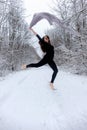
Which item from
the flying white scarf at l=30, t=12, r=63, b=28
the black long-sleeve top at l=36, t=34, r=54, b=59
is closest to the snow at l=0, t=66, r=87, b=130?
the black long-sleeve top at l=36, t=34, r=54, b=59

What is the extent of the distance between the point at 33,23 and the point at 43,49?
2298 mm

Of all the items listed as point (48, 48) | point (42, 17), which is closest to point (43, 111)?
point (42, 17)

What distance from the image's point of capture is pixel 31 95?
8.12 meters

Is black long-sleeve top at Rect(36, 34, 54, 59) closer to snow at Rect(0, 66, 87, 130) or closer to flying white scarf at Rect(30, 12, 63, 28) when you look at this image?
snow at Rect(0, 66, 87, 130)

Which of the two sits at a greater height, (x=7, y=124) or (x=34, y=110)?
(x=7, y=124)

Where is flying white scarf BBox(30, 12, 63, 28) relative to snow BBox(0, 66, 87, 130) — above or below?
above

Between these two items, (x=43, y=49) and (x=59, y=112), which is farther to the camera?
(x=43, y=49)

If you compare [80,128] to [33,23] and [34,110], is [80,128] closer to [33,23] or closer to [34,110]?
[34,110]

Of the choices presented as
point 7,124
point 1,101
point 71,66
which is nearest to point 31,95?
point 1,101

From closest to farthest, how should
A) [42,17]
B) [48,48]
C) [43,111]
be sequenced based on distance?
[42,17]
[43,111]
[48,48]

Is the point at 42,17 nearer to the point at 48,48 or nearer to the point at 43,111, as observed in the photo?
the point at 43,111

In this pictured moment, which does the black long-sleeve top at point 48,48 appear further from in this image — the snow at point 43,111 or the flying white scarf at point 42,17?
the flying white scarf at point 42,17

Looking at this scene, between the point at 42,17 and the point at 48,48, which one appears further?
the point at 48,48

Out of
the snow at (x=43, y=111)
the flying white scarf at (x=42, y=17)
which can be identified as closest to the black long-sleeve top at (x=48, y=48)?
the snow at (x=43, y=111)
